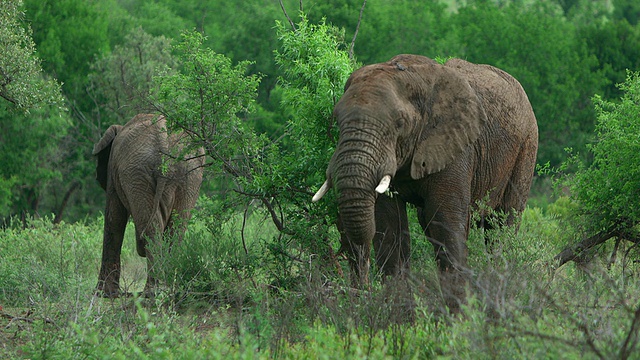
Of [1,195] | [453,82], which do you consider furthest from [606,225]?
[1,195]

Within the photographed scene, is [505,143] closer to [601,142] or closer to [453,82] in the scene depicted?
[453,82]

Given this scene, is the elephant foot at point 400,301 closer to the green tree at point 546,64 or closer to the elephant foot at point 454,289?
the elephant foot at point 454,289

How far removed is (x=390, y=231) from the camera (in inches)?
387

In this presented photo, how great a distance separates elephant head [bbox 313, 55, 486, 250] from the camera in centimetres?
868

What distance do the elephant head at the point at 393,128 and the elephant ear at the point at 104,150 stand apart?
5072 mm

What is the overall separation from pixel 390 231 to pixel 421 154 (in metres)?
0.85

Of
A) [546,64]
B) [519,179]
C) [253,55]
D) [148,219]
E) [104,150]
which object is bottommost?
[253,55]

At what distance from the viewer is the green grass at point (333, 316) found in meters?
6.17

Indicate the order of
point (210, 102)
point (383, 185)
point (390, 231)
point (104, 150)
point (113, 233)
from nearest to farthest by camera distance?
1. point (383, 185)
2. point (390, 231)
3. point (210, 102)
4. point (113, 233)
5. point (104, 150)

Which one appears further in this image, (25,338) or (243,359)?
(25,338)

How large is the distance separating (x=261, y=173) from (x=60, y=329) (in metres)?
3.51

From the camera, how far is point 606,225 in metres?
12.7

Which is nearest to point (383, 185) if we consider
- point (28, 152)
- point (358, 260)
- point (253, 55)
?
point (358, 260)

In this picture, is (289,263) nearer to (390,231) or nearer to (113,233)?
(390,231)
